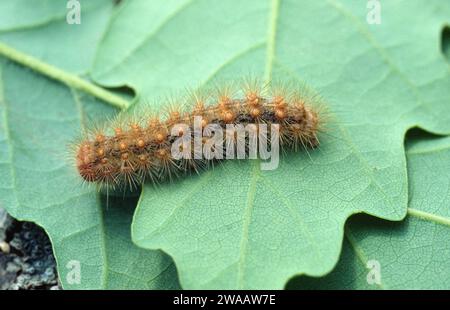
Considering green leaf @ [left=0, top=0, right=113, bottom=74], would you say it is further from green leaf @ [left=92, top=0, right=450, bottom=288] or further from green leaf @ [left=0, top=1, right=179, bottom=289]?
green leaf @ [left=92, top=0, right=450, bottom=288]

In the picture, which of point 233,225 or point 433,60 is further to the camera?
point 433,60

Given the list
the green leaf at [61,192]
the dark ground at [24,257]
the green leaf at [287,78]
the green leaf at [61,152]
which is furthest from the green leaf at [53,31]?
the dark ground at [24,257]

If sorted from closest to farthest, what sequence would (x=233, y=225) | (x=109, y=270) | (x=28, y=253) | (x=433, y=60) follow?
(x=233, y=225)
(x=109, y=270)
(x=28, y=253)
(x=433, y=60)

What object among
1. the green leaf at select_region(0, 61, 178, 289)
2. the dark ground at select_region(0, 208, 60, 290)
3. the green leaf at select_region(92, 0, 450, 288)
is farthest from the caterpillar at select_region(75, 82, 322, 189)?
the dark ground at select_region(0, 208, 60, 290)

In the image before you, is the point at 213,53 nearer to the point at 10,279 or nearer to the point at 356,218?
the point at 356,218

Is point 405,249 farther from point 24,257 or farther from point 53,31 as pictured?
point 53,31

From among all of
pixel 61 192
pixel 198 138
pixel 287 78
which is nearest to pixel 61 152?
pixel 61 192
